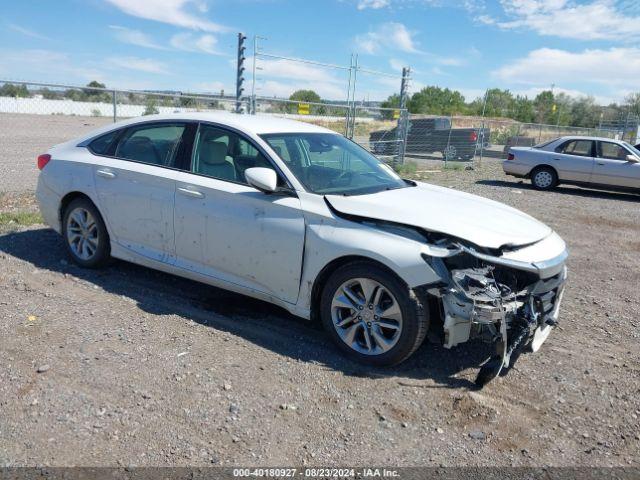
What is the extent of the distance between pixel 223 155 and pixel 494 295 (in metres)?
2.52

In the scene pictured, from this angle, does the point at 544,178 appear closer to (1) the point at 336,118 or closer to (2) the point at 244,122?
(1) the point at 336,118

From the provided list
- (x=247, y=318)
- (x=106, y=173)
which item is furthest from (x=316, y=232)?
(x=106, y=173)

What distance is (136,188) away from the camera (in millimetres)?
5098

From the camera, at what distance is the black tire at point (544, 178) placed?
15109 millimetres

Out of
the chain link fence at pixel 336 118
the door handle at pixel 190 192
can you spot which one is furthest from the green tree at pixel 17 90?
the door handle at pixel 190 192

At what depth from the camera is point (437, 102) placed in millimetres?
50062

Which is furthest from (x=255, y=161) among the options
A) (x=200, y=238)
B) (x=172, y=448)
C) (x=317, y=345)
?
(x=172, y=448)

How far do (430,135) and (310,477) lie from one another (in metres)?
21.1

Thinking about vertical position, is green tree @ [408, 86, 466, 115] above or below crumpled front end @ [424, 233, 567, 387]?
above

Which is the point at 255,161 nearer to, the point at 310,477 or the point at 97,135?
the point at 97,135

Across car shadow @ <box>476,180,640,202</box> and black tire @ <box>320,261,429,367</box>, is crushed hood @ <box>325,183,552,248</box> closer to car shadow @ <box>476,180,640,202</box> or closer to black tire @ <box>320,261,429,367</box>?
black tire @ <box>320,261,429,367</box>

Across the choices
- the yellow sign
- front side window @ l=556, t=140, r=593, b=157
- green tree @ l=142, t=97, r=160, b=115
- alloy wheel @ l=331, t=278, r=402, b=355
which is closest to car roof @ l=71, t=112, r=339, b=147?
alloy wheel @ l=331, t=278, r=402, b=355

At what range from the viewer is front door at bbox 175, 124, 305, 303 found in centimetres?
427

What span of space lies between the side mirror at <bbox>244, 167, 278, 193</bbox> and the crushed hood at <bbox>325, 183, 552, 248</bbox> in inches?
16.7
